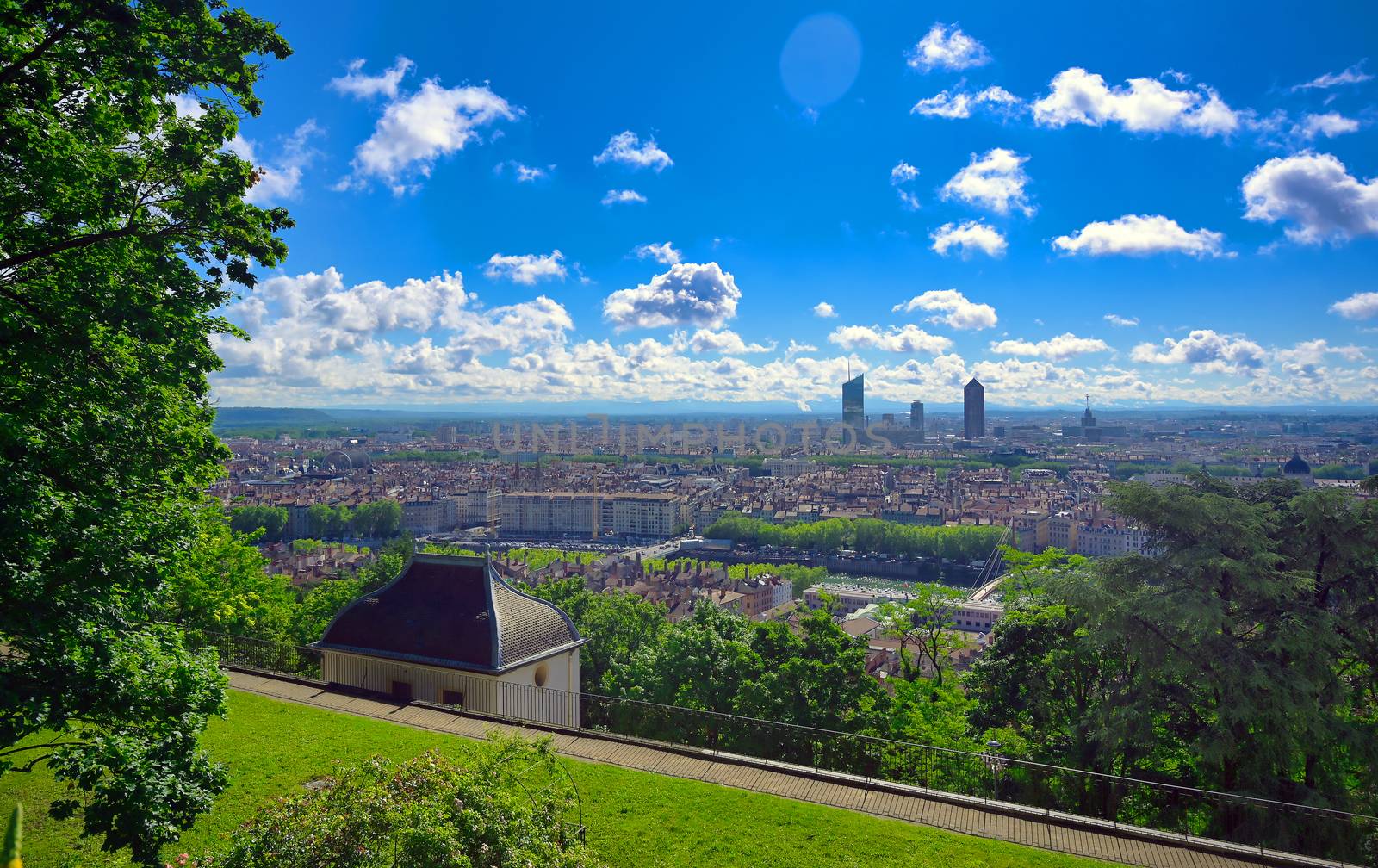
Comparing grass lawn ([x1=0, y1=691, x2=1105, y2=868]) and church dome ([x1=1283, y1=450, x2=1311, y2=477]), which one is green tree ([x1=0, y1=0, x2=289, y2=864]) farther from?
church dome ([x1=1283, y1=450, x2=1311, y2=477])

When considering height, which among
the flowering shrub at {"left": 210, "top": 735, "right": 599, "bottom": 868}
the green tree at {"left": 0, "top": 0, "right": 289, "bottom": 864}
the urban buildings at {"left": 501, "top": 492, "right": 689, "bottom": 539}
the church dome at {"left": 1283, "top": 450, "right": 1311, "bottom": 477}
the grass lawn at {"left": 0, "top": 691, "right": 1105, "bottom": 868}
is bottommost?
the urban buildings at {"left": 501, "top": 492, "right": 689, "bottom": 539}

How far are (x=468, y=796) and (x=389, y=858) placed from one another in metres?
0.60

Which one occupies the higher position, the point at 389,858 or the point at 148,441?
the point at 148,441

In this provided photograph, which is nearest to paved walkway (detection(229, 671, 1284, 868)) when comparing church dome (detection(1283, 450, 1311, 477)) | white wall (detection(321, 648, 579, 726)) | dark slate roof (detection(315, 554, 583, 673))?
white wall (detection(321, 648, 579, 726))

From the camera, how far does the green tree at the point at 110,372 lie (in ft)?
18.1

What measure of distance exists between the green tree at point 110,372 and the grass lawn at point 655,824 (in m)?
1.18

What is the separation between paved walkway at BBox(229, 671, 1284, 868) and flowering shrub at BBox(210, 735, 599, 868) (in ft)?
14.0

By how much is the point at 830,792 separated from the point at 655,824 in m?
2.18

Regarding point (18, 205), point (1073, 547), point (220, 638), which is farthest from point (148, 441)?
point (1073, 547)

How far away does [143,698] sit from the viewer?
19.1 ft

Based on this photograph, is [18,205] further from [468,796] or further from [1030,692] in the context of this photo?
[1030,692]

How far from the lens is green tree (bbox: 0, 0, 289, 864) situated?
18.1ft

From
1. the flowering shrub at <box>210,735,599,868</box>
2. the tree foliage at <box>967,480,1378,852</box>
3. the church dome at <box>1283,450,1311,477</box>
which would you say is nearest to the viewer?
the flowering shrub at <box>210,735,599,868</box>

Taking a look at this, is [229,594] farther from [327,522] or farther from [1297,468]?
[1297,468]
